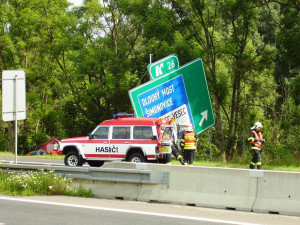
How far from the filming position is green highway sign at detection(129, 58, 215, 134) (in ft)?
72.3

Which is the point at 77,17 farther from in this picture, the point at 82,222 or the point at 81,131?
the point at 82,222

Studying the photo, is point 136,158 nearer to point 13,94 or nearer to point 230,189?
point 13,94

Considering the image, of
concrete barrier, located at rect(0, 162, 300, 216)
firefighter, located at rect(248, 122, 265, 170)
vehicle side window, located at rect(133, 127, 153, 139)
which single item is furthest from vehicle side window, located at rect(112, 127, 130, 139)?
concrete barrier, located at rect(0, 162, 300, 216)

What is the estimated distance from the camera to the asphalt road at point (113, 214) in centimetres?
850

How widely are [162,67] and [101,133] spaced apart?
6.45m

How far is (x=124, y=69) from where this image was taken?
117 ft

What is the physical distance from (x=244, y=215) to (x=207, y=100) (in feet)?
43.9

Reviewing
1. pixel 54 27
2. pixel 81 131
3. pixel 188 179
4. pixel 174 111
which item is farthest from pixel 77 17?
pixel 188 179

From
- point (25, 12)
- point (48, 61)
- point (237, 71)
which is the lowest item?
point (237, 71)

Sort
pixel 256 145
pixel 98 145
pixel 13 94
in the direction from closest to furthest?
pixel 13 94 → pixel 256 145 → pixel 98 145

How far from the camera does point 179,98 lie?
22422 millimetres

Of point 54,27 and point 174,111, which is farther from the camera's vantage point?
point 54,27

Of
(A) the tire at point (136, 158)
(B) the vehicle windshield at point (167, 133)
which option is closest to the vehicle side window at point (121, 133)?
(A) the tire at point (136, 158)

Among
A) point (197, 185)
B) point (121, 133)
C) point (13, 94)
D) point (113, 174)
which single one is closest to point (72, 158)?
point (121, 133)
